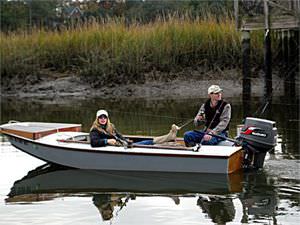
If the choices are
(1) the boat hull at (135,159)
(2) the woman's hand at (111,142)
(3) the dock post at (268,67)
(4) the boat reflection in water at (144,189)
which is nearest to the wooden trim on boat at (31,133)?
(1) the boat hull at (135,159)

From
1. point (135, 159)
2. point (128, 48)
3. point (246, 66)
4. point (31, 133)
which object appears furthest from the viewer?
point (128, 48)

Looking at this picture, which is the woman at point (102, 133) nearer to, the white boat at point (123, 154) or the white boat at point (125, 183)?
the white boat at point (123, 154)

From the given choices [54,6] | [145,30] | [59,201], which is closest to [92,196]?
[59,201]

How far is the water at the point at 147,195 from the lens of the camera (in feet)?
30.1

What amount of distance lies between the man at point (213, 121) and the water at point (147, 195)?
67 centimetres

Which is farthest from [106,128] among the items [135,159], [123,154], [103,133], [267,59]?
[267,59]

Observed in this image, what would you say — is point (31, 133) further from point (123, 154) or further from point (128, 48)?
point (128, 48)

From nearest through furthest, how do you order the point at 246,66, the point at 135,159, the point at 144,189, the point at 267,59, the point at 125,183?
the point at 144,189, the point at 125,183, the point at 135,159, the point at 267,59, the point at 246,66

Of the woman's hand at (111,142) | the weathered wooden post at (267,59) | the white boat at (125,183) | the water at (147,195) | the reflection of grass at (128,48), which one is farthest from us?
the reflection of grass at (128,48)

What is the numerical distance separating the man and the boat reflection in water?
2.14 ft

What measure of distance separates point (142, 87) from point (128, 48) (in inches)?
58.0

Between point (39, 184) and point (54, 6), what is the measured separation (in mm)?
39317

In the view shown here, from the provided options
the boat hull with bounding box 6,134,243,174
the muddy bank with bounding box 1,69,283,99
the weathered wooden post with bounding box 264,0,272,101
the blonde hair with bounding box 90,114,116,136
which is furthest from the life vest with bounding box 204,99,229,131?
A: the muddy bank with bounding box 1,69,283,99

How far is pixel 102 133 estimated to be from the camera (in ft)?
39.3
